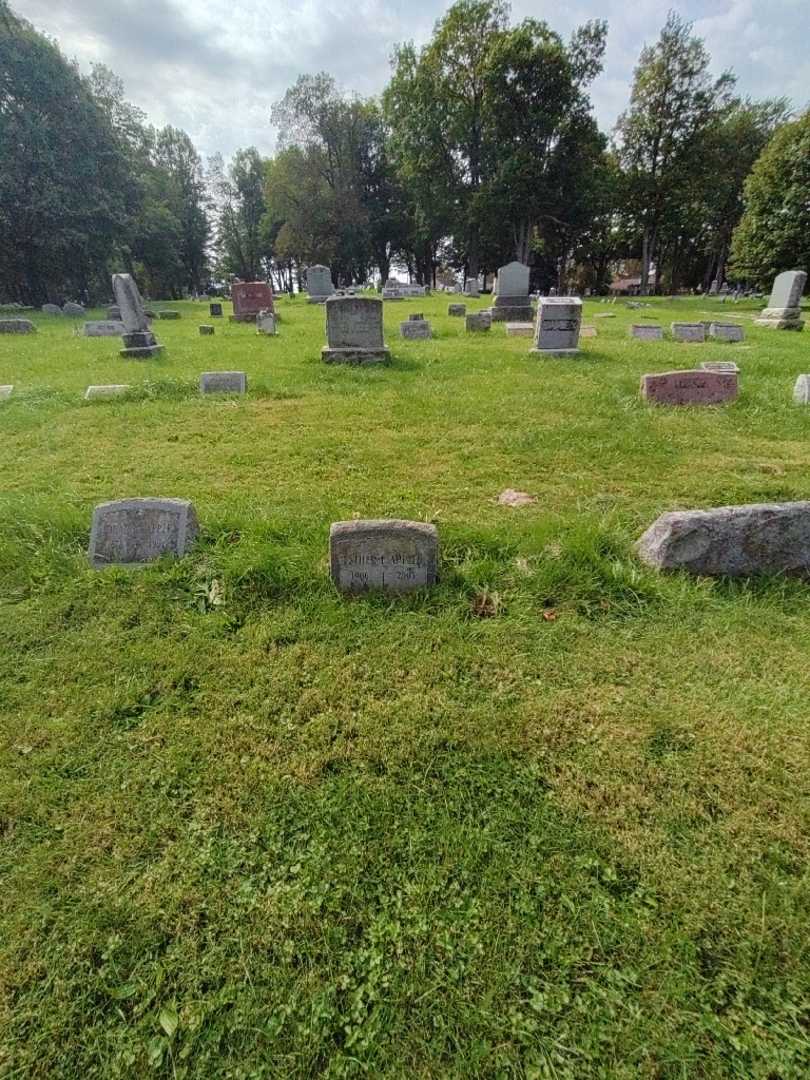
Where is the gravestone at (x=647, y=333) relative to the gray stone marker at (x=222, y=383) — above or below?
above

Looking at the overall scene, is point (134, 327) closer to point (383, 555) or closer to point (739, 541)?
point (383, 555)

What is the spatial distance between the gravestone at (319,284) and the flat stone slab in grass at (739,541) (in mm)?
25017

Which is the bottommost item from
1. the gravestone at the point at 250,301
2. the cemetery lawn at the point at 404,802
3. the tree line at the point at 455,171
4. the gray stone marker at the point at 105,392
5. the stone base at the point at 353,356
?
the cemetery lawn at the point at 404,802

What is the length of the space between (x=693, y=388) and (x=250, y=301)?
1580cm

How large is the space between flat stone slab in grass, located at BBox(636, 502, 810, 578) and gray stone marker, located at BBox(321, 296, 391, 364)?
22.8 ft

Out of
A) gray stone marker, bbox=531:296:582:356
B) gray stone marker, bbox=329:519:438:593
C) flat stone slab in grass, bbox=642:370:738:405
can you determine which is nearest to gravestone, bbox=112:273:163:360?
gray stone marker, bbox=531:296:582:356

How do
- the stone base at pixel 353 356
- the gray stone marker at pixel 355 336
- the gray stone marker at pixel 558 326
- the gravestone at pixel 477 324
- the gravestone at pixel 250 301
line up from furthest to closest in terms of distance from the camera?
the gravestone at pixel 250 301, the gravestone at pixel 477 324, the gray stone marker at pixel 558 326, the stone base at pixel 353 356, the gray stone marker at pixel 355 336

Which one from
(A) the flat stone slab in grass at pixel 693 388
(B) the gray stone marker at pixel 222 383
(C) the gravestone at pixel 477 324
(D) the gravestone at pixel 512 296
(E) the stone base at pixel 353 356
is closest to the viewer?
(A) the flat stone slab in grass at pixel 693 388

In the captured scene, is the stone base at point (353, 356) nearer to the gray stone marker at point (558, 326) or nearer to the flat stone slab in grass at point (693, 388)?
the gray stone marker at point (558, 326)

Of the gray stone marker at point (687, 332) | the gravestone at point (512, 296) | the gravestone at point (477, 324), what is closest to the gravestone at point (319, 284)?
the gravestone at point (512, 296)

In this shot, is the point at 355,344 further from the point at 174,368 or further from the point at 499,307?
the point at 499,307

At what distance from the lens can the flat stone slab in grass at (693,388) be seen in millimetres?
6188

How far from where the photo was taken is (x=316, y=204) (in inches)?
1515

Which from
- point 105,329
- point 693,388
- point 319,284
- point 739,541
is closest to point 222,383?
point 693,388
